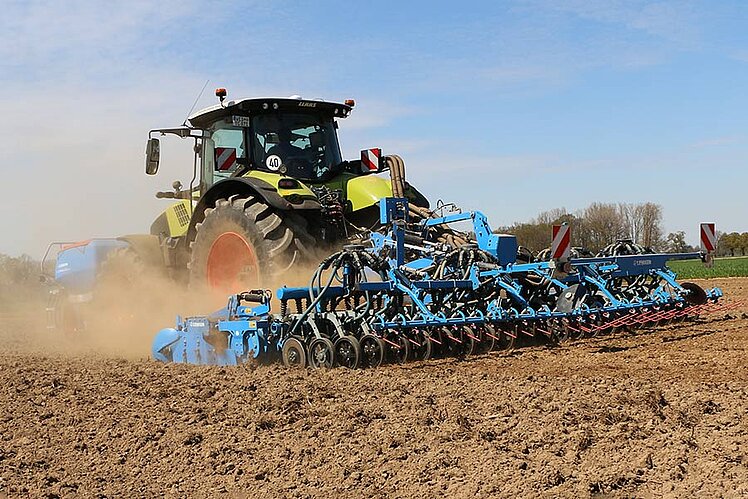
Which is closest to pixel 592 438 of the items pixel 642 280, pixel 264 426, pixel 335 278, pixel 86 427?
pixel 264 426

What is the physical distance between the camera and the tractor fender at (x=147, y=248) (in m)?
9.23

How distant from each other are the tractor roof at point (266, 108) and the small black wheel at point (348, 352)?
2.94 metres

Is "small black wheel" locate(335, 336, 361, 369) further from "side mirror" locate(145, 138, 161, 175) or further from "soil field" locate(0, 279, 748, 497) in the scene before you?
"side mirror" locate(145, 138, 161, 175)

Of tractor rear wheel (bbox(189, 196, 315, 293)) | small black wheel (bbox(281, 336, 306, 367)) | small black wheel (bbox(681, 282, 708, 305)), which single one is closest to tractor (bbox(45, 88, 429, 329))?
tractor rear wheel (bbox(189, 196, 315, 293))

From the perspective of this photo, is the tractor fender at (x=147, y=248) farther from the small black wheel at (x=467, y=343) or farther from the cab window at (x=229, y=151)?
the small black wheel at (x=467, y=343)

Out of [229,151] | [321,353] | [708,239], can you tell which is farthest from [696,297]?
[229,151]

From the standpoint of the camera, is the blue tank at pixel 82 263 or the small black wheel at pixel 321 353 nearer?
the small black wheel at pixel 321 353

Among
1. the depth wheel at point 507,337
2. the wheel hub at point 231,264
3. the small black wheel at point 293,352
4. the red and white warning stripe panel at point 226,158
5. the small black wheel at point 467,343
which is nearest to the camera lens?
the small black wheel at point 293,352

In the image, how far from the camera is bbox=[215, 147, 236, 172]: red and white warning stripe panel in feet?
26.7

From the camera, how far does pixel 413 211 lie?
810 cm

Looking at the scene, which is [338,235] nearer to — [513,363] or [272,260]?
[272,260]

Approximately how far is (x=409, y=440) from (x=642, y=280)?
5.36 m

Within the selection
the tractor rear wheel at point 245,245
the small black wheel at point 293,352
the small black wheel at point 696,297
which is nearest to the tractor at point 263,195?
the tractor rear wheel at point 245,245

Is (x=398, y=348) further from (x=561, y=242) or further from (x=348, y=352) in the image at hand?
(x=561, y=242)
